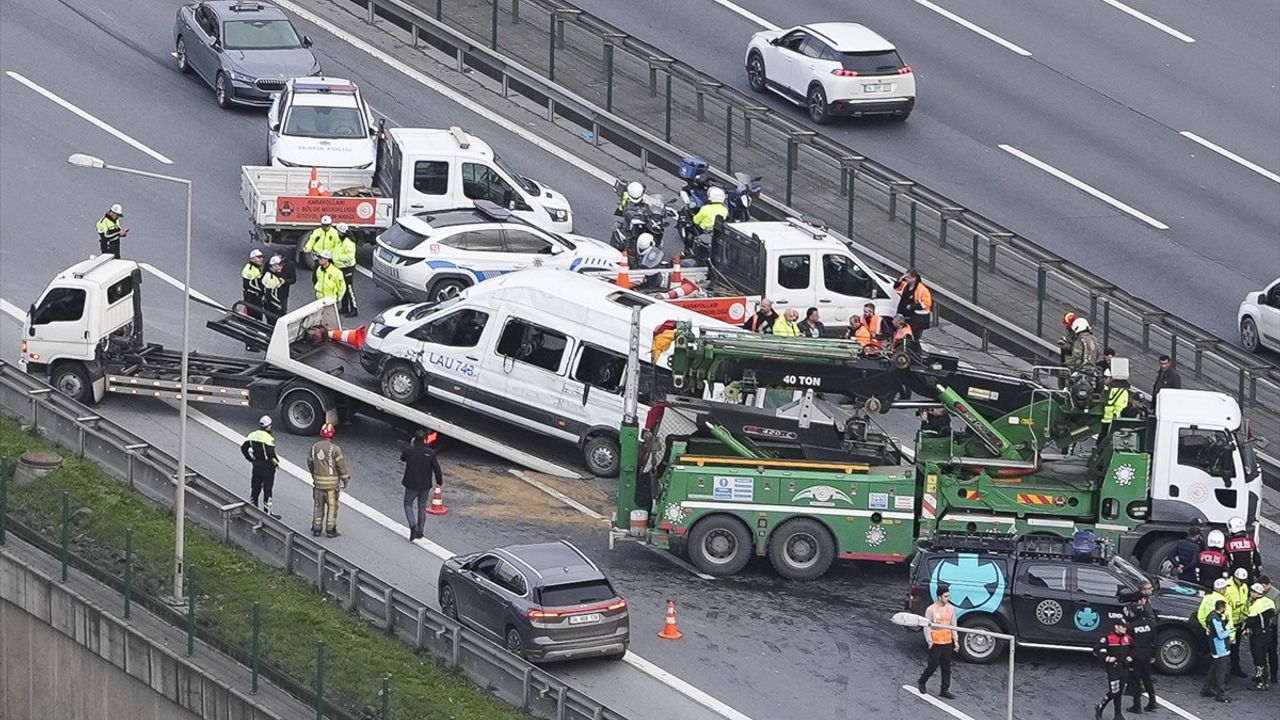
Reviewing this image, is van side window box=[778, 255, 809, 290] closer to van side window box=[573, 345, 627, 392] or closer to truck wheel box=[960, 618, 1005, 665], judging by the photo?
van side window box=[573, 345, 627, 392]

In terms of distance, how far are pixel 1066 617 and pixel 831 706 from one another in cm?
325

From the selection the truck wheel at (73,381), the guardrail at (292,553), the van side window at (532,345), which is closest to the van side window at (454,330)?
the van side window at (532,345)

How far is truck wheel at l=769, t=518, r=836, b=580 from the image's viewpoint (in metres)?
34.0

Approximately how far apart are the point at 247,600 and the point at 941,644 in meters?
8.43

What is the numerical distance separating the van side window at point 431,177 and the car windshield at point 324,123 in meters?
1.95

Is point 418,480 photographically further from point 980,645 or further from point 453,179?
point 453,179

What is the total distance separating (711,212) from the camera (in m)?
42.4

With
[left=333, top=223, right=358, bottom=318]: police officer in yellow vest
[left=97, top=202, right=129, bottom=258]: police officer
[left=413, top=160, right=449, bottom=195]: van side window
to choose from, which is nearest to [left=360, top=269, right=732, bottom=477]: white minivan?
[left=333, top=223, right=358, bottom=318]: police officer in yellow vest

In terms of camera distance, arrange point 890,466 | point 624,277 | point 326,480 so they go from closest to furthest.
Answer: point 326,480
point 890,466
point 624,277

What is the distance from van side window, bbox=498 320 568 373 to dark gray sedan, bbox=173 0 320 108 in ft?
39.2

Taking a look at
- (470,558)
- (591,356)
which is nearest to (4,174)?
Answer: (591,356)

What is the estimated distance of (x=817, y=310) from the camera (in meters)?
39.8

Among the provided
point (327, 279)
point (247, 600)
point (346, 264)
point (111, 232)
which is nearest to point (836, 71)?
point (346, 264)

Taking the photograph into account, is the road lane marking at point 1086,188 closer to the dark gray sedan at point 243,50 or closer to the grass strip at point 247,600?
the dark gray sedan at point 243,50
